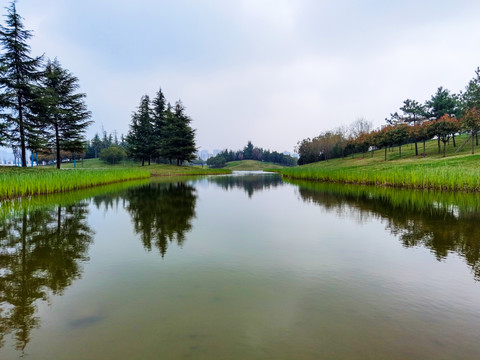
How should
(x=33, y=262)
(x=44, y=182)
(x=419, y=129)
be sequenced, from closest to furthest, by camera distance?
(x=33, y=262)
(x=44, y=182)
(x=419, y=129)

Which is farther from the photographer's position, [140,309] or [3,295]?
[3,295]

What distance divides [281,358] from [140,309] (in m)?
1.86

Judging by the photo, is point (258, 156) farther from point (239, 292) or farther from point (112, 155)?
point (239, 292)

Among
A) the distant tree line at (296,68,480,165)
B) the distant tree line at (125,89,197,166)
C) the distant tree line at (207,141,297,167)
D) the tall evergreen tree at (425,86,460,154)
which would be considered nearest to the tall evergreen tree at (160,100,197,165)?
the distant tree line at (125,89,197,166)

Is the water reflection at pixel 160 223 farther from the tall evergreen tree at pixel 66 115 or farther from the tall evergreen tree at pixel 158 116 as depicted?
the tall evergreen tree at pixel 158 116

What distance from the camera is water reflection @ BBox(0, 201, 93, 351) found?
3.12 m

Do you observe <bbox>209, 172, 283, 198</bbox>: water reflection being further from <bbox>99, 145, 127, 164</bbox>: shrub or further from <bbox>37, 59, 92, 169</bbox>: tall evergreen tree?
<bbox>99, 145, 127, 164</bbox>: shrub

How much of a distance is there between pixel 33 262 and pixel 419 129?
49.7m

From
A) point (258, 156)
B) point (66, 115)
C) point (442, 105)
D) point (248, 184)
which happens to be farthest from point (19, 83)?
point (258, 156)

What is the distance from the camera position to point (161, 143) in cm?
5184

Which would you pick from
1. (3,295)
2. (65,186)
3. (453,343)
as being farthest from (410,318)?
(65,186)

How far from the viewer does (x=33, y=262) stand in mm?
4887

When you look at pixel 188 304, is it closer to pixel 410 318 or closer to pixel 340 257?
pixel 410 318

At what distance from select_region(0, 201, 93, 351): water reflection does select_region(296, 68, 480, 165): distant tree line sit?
1667 inches
